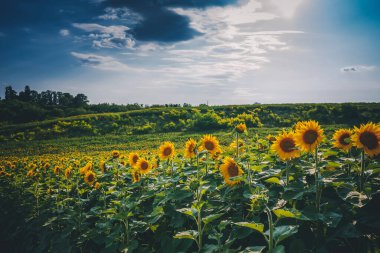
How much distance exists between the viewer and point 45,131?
29.0 m

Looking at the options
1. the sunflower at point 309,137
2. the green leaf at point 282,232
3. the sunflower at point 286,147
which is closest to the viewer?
the green leaf at point 282,232

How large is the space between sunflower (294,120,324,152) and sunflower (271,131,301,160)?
10 centimetres

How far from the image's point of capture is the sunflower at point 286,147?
8.09 feet

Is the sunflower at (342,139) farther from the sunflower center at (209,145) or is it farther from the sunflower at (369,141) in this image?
the sunflower center at (209,145)

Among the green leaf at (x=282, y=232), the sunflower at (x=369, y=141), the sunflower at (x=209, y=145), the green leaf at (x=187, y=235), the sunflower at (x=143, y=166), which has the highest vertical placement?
the sunflower at (x=369, y=141)

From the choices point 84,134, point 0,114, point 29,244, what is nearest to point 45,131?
point 84,134

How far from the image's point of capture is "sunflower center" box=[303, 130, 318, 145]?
2.32m

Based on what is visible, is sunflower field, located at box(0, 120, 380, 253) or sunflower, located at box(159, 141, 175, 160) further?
sunflower, located at box(159, 141, 175, 160)

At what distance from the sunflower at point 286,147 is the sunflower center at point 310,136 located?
0.47 ft

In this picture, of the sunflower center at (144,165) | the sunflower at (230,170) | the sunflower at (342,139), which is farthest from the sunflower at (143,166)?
the sunflower at (342,139)

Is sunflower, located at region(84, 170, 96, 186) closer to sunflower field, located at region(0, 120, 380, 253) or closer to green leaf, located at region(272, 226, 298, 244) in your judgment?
sunflower field, located at region(0, 120, 380, 253)

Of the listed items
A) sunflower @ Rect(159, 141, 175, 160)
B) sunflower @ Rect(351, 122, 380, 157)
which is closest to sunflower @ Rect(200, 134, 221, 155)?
sunflower @ Rect(159, 141, 175, 160)

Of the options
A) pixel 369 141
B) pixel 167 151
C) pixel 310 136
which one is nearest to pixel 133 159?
pixel 167 151

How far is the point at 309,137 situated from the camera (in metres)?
2.33
